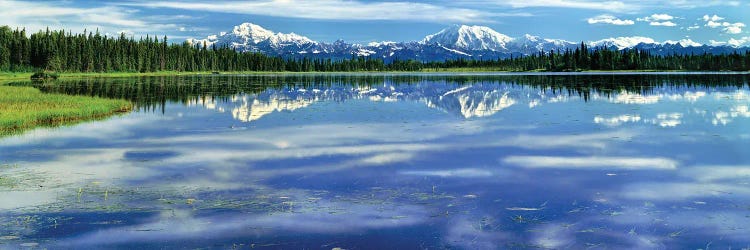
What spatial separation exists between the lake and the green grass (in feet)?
7.48

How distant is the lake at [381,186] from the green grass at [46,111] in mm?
2280

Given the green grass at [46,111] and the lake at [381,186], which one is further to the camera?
the green grass at [46,111]

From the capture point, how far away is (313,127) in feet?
108

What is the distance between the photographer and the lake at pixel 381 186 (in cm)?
1252

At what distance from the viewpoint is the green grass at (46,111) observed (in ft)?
111

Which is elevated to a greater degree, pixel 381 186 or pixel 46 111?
pixel 46 111

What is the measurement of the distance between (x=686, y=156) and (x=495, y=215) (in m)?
11.3

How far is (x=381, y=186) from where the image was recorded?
→ 17328 millimetres

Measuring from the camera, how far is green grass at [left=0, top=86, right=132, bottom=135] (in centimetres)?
3386

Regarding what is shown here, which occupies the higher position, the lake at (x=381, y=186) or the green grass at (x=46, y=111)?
the green grass at (x=46, y=111)

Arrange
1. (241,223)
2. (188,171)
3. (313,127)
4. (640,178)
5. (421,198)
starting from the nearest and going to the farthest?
(241,223), (421,198), (640,178), (188,171), (313,127)

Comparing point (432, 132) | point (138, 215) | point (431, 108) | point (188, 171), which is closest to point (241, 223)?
point (138, 215)

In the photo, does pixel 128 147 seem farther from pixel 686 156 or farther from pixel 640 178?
pixel 686 156

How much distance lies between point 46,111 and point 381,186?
2848cm
